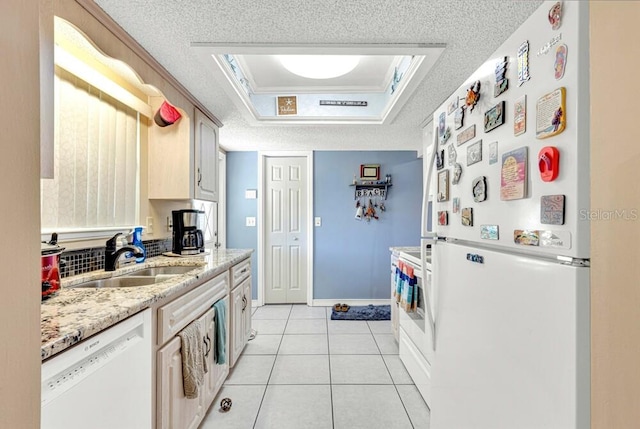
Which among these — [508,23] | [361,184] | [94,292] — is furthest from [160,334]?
[361,184]

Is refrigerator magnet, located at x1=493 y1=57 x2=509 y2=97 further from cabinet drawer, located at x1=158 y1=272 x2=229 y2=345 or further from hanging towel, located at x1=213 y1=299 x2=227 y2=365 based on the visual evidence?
hanging towel, located at x1=213 y1=299 x2=227 y2=365

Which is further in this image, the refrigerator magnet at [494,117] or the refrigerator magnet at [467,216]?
the refrigerator magnet at [467,216]

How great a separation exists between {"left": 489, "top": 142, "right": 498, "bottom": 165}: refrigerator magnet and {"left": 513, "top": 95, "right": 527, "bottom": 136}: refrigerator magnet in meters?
0.09

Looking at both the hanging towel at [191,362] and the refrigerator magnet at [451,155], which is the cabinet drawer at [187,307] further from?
the refrigerator magnet at [451,155]

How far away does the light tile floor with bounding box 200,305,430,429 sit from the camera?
5.65 feet

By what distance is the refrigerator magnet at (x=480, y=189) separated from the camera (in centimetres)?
96

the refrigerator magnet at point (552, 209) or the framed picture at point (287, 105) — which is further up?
the framed picture at point (287, 105)

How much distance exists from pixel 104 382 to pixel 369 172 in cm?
356

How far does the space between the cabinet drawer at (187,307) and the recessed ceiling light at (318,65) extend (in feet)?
5.55

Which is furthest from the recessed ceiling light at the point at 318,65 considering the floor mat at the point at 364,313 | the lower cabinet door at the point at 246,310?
the floor mat at the point at 364,313

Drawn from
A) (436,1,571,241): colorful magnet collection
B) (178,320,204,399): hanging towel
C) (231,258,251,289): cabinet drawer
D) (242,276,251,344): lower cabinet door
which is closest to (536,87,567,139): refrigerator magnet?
(436,1,571,241): colorful magnet collection

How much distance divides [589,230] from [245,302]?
7.98 feet

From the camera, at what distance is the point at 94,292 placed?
118cm

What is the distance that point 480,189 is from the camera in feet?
3.23
